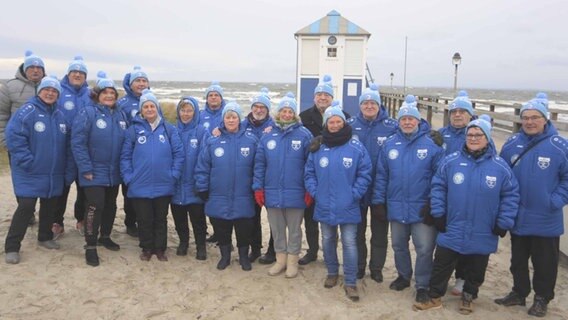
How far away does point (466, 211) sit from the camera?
3621 mm

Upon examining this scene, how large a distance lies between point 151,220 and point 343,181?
2047 mm

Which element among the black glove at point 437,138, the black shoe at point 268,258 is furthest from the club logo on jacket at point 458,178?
the black shoe at point 268,258

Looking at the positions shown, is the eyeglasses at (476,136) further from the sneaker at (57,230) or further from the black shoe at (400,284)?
the sneaker at (57,230)

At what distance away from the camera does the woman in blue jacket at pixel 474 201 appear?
11.7 feet

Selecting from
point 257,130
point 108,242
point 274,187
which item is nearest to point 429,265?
point 274,187

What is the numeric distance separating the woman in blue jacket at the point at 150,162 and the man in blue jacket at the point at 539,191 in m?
3.08

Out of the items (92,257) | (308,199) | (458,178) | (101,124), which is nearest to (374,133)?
(308,199)

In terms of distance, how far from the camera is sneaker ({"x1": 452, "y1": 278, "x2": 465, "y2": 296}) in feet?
13.7

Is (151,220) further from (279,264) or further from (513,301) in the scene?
(513,301)

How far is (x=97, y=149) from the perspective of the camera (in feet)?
14.9

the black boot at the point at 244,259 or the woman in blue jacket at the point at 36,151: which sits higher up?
the woman in blue jacket at the point at 36,151

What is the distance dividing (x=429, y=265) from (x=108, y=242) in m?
3.31

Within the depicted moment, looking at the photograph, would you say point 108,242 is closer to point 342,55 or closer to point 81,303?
point 81,303

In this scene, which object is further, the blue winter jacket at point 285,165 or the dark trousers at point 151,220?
the dark trousers at point 151,220
